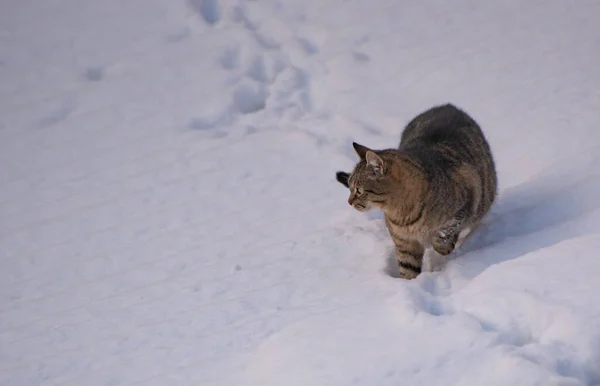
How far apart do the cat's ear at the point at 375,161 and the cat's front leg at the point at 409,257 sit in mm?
→ 449

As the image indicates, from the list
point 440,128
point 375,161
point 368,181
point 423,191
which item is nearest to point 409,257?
point 423,191

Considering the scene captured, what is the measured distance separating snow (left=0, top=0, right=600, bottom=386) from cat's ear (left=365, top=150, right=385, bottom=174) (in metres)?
0.59

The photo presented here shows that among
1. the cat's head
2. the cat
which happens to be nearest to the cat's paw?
the cat

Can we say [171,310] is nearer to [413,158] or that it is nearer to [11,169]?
[413,158]

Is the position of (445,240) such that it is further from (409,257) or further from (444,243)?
(409,257)

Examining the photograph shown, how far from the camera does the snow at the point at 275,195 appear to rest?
3.11 meters

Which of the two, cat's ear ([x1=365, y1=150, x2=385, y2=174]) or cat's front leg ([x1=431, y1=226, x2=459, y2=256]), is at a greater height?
cat's ear ([x1=365, y1=150, x2=385, y2=174])

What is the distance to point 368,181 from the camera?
377 cm

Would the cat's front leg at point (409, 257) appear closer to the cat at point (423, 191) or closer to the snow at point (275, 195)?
the cat at point (423, 191)

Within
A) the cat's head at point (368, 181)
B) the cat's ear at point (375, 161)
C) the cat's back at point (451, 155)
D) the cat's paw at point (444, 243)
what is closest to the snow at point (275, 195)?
the cat's paw at point (444, 243)

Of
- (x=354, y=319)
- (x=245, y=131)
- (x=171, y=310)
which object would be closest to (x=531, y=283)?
(x=354, y=319)

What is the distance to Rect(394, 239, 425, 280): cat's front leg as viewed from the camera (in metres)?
3.92

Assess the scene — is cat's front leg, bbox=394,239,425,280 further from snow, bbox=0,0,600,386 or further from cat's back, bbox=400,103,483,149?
cat's back, bbox=400,103,483,149

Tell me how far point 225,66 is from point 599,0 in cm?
335
